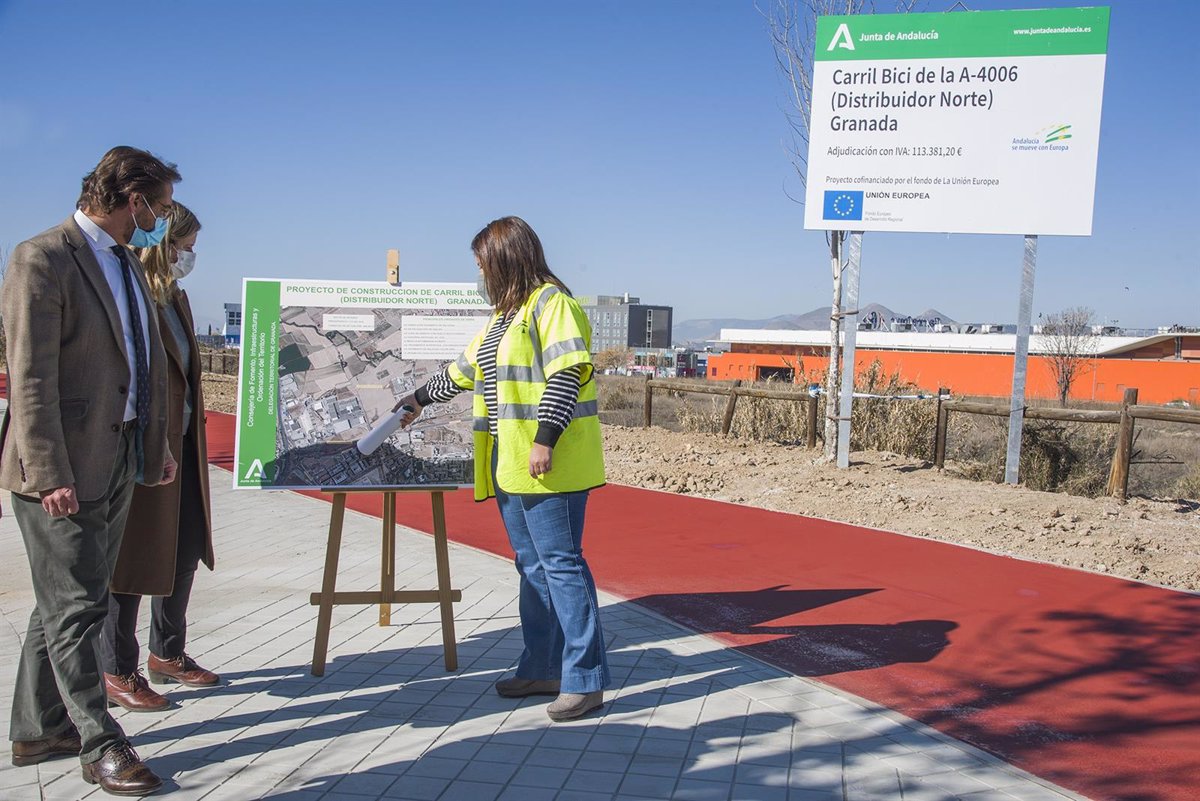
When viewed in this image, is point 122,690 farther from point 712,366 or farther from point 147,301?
point 712,366

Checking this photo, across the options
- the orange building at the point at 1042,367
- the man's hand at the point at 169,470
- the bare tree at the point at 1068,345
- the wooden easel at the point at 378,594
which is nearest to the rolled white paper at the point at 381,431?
the wooden easel at the point at 378,594

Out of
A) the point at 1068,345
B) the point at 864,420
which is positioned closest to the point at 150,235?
the point at 864,420

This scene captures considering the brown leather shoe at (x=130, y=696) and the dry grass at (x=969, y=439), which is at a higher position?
the dry grass at (x=969, y=439)

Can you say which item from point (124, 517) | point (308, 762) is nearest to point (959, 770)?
point (308, 762)

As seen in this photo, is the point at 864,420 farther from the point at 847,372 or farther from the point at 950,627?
the point at 950,627

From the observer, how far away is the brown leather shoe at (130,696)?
4172 millimetres

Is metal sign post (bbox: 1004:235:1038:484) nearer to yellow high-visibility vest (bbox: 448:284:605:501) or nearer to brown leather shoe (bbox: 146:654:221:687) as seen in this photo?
yellow high-visibility vest (bbox: 448:284:605:501)

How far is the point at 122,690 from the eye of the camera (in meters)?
4.18

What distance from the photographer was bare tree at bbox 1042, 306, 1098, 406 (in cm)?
4969

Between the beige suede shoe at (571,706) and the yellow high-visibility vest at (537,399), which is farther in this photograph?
the beige suede shoe at (571,706)

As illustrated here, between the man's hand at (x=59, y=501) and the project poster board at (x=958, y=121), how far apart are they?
31.5 ft

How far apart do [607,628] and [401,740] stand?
1.89m

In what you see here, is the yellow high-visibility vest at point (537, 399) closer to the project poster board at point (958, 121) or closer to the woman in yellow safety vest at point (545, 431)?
the woman in yellow safety vest at point (545, 431)

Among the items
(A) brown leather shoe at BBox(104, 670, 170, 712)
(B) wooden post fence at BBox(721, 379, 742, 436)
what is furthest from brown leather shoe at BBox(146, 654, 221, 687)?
(B) wooden post fence at BBox(721, 379, 742, 436)
